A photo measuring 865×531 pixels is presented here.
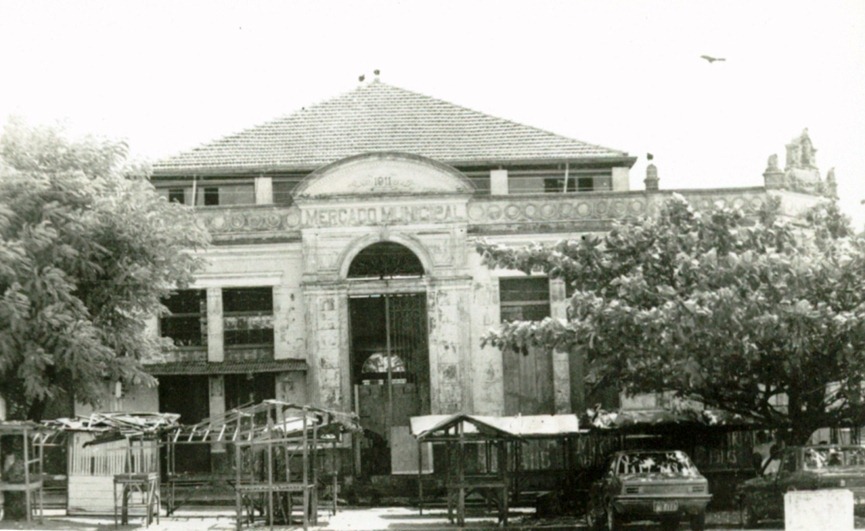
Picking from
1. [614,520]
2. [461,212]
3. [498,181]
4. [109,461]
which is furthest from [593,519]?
[498,181]

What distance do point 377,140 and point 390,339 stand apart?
6228mm

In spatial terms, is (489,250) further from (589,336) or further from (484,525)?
(484,525)

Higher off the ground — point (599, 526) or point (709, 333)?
point (709, 333)

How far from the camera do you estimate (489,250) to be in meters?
22.6

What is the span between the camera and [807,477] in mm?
19719

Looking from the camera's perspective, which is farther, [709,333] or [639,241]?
[639,241]

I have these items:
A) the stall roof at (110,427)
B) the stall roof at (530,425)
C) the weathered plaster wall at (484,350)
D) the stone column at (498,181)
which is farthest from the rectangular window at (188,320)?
the stone column at (498,181)

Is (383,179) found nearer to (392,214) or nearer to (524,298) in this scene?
(392,214)

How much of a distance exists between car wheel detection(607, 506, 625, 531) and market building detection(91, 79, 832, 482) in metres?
8.86

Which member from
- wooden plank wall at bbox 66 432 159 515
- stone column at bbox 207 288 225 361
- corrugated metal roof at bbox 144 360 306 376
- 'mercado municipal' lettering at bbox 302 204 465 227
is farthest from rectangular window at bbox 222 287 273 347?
wooden plank wall at bbox 66 432 159 515

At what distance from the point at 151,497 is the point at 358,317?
9.78 meters

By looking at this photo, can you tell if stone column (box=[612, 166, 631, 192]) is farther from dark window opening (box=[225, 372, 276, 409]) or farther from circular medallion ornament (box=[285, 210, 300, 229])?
dark window opening (box=[225, 372, 276, 409])

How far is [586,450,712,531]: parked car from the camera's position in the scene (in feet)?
64.7

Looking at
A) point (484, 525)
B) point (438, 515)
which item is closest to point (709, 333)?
point (484, 525)
